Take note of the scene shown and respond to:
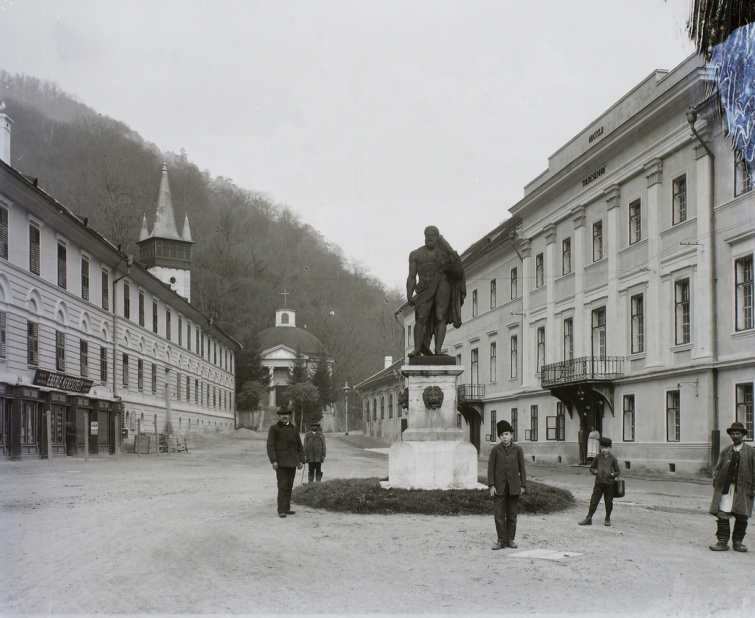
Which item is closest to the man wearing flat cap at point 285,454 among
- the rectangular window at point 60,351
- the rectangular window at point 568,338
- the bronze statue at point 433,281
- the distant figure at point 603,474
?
the bronze statue at point 433,281

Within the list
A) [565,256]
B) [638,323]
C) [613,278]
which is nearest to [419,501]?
[638,323]

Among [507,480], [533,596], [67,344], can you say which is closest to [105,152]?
[67,344]

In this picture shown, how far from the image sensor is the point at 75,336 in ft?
116

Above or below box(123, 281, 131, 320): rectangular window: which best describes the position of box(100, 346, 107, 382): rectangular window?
below

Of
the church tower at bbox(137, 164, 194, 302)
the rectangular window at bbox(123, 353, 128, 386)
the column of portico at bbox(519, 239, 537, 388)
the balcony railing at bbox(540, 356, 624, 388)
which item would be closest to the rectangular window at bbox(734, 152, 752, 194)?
the balcony railing at bbox(540, 356, 624, 388)

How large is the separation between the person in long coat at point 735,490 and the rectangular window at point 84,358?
1192 inches

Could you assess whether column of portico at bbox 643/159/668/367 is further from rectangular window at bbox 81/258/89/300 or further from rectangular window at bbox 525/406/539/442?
rectangular window at bbox 81/258/89/300

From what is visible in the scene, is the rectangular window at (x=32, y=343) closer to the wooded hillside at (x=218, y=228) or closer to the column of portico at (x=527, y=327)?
the wooded hillside at (x=218, y=228)

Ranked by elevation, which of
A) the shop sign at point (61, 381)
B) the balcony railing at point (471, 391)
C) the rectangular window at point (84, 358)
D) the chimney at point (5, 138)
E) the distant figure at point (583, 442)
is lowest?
the distant figure at point (583, 442)

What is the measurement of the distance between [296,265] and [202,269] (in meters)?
9.01

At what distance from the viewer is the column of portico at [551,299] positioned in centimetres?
3584

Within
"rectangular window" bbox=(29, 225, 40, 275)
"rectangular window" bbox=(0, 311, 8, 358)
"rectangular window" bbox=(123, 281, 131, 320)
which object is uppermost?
Result: "rectangular window" bbox=(29, 225, 40, 275)

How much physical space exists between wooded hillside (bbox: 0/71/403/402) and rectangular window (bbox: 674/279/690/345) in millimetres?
16639

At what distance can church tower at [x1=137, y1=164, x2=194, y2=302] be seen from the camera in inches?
2960
